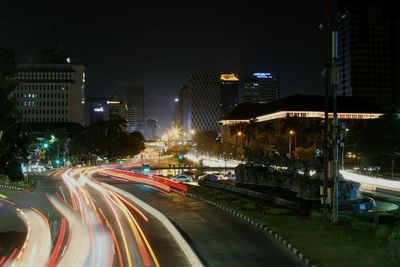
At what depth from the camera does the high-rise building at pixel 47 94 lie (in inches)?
7564

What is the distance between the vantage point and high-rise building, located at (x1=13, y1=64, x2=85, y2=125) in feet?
630

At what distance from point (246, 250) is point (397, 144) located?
69388mm

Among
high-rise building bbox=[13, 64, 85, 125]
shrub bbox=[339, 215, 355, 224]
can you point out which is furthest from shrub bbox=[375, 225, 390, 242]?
high-rise building bbox=[13, 64, 85, 125]

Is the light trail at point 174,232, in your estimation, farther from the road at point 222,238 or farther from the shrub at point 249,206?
the shrub at point 249,206

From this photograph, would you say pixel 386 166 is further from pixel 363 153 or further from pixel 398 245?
pixel 398 245

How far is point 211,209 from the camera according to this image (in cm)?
3872

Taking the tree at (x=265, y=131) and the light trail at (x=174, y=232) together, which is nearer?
the light trail at (x=174, y=232)

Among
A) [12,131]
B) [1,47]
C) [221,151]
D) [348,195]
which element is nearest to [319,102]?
[221,151]

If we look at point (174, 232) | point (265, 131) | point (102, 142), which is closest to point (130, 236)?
point (174, 232)

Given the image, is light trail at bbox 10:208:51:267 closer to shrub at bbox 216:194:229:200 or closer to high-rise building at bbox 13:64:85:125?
shrub at bbox 216:194:229:200

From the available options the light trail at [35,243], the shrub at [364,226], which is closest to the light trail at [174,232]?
the light trail at [35,243]

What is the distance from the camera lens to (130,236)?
82.0 ft

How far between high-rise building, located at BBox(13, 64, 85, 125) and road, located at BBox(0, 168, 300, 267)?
15387 cm

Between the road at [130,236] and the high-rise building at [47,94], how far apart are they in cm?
15387
